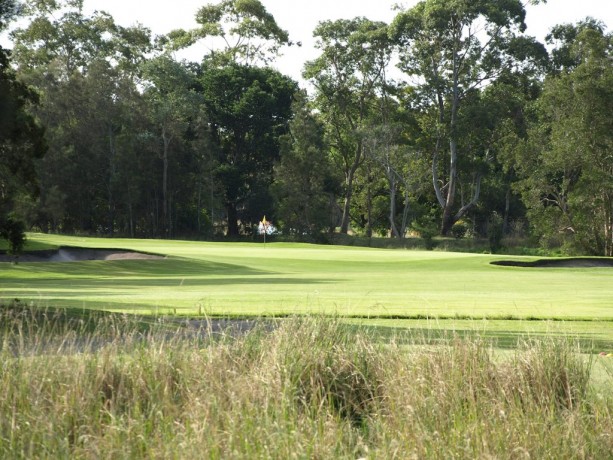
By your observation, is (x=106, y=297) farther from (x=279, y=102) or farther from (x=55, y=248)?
(x=279, y=102)

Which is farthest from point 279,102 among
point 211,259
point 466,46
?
point 211,259

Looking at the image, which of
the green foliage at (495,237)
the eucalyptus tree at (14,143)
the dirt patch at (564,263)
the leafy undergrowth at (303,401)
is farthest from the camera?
the green foliage at (495,237)

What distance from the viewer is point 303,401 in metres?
8.05

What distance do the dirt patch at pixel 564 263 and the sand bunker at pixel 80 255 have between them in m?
13.8

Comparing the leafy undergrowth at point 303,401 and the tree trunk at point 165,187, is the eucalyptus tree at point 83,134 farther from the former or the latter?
the leafy undergrowth at point 303,401

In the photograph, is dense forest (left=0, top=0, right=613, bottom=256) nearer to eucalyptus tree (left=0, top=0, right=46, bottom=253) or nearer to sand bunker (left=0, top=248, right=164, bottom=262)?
sand bunker (left=0, top=248, right=164, bottom=262)

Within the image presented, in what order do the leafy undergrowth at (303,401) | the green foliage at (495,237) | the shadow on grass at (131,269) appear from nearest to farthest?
the leafy undergrowth at (303,401), the shadow on grass at (131,269), the green foliage at (495,237)

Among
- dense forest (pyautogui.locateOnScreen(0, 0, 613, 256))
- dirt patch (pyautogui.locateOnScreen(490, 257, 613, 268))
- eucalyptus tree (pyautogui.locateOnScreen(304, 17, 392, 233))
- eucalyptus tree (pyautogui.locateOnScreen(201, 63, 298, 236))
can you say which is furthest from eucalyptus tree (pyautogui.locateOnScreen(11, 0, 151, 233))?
dirt patch (pyautogui.locateOnScreen(490, 257, 613, 268))

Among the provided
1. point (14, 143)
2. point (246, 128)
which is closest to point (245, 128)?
point (246, 128)

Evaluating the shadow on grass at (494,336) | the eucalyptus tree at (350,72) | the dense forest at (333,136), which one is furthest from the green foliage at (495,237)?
the shadow on grass at (494,336)

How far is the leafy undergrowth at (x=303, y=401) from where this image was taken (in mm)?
7324

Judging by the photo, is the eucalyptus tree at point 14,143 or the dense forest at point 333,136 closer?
the eucalyptus tree at point 14,143

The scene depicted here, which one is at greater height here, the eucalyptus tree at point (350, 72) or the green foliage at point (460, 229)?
the eucalyptus tree at point (350, 72)

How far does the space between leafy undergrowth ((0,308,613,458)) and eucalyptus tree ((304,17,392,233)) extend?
2350 inches
